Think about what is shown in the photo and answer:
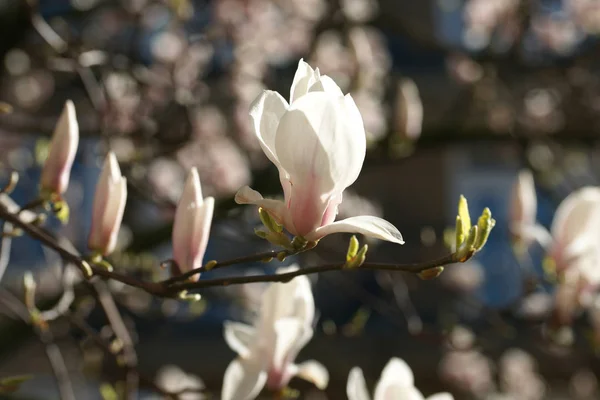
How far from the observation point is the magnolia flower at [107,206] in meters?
0.93

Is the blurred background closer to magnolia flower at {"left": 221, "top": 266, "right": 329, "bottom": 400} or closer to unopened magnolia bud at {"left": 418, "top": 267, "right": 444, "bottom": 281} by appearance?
magnolia flower at {"left": 221, "top": 266, "right": 329, "bottom": 400}

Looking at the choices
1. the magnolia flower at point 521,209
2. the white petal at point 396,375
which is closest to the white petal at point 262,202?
the white petal at point 396,375

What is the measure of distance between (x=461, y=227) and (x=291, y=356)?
420mm

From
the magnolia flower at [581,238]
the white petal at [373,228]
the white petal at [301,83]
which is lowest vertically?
the magnolia flower at [581,238]

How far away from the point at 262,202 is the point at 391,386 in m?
0.37

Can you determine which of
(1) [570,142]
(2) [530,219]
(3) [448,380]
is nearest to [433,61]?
(3) [448,380]

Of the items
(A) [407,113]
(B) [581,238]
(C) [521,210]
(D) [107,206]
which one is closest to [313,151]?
(D) [107,206]

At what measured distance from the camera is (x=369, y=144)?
88.9 inches

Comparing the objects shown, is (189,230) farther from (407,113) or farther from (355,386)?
(407,113)

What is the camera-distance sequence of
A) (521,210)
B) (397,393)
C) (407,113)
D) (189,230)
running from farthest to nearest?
(407,113) < (521,210) < (397,393) < (189,230)

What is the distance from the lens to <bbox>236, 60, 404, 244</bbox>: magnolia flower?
2.30ft

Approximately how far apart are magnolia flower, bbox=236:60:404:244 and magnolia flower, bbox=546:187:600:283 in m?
0.65

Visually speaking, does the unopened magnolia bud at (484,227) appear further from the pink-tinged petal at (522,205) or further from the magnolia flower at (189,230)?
the pink-tinged petal at (522,205)

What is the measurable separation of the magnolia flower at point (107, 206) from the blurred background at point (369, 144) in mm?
403
